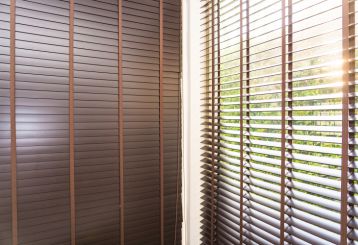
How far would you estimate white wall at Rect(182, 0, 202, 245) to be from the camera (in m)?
1.83

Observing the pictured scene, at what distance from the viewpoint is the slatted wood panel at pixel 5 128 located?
1284 mm

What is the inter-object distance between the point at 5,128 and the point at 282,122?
4.55 ft

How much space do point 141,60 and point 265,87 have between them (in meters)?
0.81

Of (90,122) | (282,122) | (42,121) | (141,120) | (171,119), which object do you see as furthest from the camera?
(171,119)

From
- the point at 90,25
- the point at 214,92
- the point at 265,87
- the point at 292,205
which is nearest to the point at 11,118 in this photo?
the point at 90,25

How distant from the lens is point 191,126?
1.83m

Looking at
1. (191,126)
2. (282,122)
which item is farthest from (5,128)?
(282,122)

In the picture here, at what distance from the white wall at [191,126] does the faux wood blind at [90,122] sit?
0.21ft

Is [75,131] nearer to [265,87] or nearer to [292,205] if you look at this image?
[265,87]

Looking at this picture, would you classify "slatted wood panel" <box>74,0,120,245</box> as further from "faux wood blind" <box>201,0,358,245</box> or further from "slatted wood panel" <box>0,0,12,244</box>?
"faux wood blind" <box>201,0,358,245</box>

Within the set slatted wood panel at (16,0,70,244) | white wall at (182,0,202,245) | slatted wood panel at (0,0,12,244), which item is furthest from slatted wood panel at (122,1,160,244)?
slatted wood panel at (0,0,12,244)

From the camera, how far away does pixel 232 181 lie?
5.19ft

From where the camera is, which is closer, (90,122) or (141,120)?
(90,122)

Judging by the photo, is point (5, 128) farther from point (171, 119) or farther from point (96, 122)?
point (171, 119)
